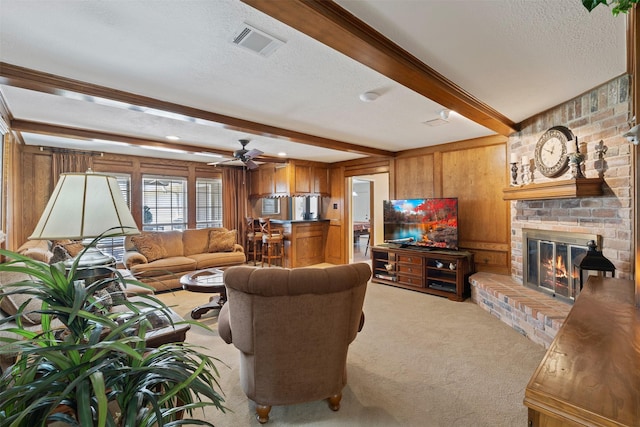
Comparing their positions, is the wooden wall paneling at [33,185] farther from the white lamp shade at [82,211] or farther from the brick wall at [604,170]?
the brick wall at [604,170]

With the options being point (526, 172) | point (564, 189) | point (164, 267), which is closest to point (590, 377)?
point (564, 189)

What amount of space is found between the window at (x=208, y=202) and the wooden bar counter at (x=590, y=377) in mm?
6635

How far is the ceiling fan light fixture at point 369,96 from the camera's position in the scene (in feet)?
8.90

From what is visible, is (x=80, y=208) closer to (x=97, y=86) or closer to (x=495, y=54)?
(x=97, y=86)

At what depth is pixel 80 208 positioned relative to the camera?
1.29 metres

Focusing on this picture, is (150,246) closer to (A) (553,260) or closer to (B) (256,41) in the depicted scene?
(B) (256,41)

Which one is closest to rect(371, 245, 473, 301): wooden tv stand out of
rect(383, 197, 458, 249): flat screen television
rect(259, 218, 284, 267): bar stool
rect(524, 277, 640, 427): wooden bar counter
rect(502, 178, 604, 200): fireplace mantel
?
rect(383, 197, 458, 249): flat screen television

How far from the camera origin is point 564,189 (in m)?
2.76

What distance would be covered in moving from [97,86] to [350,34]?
2186 millimetres

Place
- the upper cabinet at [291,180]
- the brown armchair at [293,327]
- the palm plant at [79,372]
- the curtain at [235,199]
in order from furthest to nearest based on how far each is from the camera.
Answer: the curtain at [235,199]
the upper cabinet at [291,180]
the brown armchair at [293,327]
the palm plant at [79,372]

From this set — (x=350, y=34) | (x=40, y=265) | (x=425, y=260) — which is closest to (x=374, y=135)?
(x=425, y=260)

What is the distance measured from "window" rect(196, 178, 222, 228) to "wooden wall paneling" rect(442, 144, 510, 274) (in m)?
4.94

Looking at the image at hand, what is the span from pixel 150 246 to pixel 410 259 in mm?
4238

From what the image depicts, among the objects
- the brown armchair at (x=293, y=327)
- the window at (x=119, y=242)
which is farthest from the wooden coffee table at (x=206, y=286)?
the window at (x=119, y=242)
